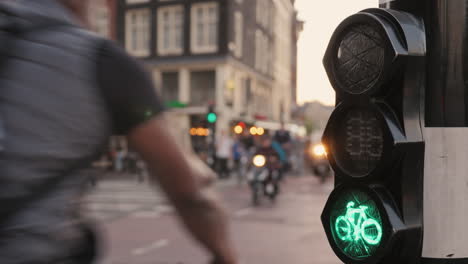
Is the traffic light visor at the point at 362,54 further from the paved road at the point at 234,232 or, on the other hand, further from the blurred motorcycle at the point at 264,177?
the blurred motorcycle at the point at 264,177

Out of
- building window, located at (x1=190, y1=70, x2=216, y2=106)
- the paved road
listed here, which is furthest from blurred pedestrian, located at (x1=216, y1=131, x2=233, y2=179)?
building window, located at (x1=190, y1=70, x2=216, y2=106)

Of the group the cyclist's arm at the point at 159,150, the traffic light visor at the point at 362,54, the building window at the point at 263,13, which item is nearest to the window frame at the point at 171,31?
the building window at the point at 263,13

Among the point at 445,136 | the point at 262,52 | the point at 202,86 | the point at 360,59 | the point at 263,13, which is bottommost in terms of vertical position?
the point at 445,136

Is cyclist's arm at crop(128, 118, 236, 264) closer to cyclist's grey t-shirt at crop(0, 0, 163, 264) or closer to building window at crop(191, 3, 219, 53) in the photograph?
cyclist's grey t-shirt at crop(0, 0, 163, 264)

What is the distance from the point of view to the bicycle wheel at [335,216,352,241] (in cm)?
142

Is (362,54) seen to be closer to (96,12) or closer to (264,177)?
(96,12)

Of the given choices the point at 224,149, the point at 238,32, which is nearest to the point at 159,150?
the point at 224,149

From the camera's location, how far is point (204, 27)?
3053 cm

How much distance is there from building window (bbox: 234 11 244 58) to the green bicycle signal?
99.0ft

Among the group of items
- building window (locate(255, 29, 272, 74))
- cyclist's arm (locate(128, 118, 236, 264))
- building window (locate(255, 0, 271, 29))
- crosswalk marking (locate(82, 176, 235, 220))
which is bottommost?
crosswalk marking (locate(82, 176, 235, 220))

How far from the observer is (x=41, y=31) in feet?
3.53

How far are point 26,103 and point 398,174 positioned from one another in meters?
0.83

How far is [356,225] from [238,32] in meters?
31.1

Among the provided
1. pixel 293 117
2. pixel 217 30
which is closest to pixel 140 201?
pixel 217 30
